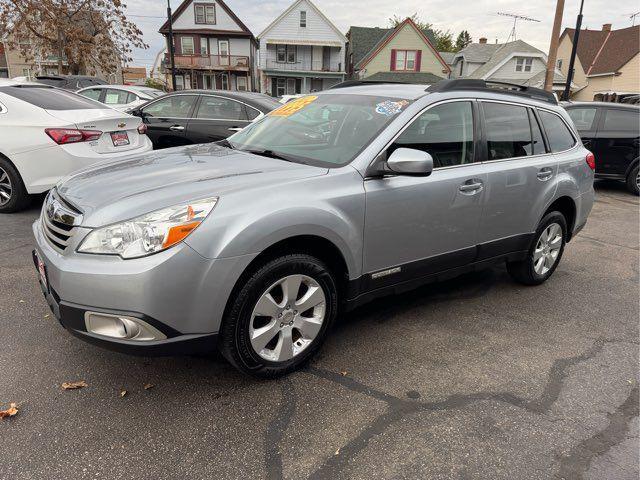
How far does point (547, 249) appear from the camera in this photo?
4363 millimetres

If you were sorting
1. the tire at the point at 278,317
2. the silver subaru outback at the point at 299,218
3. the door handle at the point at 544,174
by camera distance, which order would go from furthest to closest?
the door handle at the point at 544,174
the tire at the point at 278,317
the silver subaru outback at the point at 299,218

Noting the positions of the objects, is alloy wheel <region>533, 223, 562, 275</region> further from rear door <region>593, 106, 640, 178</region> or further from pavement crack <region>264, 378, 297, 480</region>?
rear door <region>593, 106, 640, 178</region>

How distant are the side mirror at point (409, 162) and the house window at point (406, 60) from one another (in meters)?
39.2

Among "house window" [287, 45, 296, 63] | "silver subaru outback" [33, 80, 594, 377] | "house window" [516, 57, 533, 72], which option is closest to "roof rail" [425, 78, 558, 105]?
"silver subaru outback" [33, 80, 594, 377]

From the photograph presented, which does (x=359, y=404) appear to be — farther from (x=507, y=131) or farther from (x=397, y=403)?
(x=507, y=131)

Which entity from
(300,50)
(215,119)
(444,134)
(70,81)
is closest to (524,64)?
(300,50)

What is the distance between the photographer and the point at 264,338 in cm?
256

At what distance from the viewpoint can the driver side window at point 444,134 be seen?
10.2 feet

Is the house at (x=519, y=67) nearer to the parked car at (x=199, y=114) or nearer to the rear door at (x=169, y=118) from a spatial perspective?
the parked car at (x=199, y=114)

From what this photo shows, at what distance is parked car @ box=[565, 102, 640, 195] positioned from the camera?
926 centimetres

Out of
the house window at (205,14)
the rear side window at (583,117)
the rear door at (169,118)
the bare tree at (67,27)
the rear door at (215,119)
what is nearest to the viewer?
the rear door at (215,119)

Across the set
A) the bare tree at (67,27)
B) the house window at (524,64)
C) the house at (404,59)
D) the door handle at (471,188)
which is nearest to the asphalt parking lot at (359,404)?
the door handle at (471,188)

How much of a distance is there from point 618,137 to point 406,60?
107 ft

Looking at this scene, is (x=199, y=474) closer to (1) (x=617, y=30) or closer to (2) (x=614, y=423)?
(2) (x=614, y=423)
